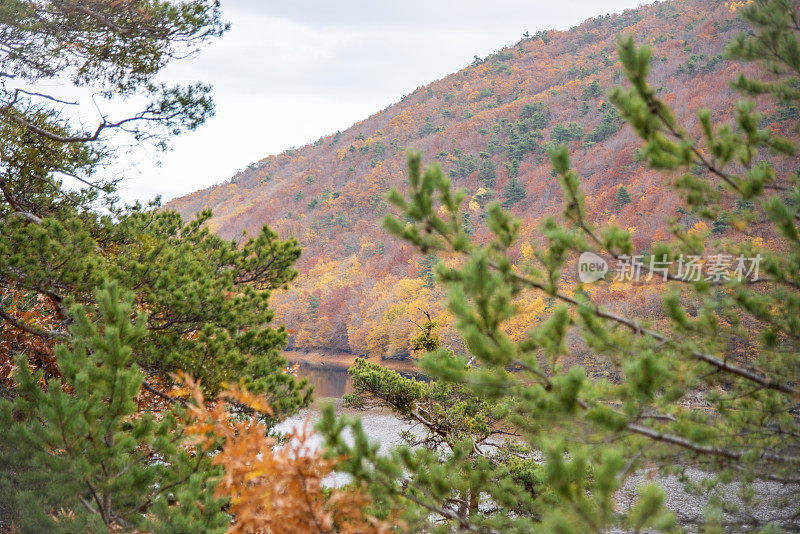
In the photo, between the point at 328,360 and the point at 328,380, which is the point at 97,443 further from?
the point at 328,360

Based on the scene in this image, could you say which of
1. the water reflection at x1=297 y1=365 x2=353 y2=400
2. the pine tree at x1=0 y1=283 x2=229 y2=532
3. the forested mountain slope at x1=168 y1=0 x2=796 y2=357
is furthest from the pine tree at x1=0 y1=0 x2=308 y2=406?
the water reflection at x1=297 y1=365 x2=353 y2=400

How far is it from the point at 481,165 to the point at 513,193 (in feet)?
31.7

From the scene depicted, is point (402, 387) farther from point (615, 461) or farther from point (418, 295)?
point (418, 295)

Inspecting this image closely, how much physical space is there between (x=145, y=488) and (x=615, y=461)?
2.99 meters

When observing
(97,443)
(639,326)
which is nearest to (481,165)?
(639,326)

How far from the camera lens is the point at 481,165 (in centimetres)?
5294

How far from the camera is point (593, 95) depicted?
5684cm

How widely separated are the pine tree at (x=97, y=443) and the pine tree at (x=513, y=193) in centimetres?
4216

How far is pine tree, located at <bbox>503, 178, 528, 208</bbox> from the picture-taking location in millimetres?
43812

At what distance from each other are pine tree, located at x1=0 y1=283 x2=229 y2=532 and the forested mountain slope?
2057 centimetres

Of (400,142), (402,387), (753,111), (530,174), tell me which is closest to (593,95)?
(530,174)

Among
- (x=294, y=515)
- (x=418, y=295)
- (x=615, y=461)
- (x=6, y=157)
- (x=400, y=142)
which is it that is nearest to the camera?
(x=615, y=461)

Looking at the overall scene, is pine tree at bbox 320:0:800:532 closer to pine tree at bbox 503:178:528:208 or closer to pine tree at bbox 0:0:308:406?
pine tree at bbox 0:0:308:406

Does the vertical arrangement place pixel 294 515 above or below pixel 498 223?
below
